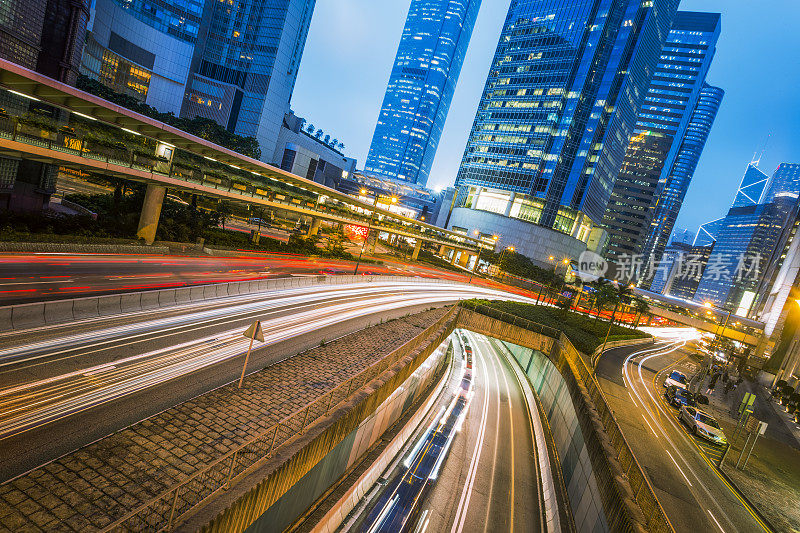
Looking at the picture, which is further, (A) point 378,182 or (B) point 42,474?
(A) point 378,182

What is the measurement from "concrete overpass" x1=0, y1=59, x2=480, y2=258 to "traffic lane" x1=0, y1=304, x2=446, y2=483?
16.7 meters

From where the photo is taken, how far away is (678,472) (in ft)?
52.2

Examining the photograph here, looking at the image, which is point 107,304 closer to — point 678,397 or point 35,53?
point 35,53

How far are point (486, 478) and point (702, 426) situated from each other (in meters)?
13.1

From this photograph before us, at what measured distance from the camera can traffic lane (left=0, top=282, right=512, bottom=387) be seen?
11.7 metres

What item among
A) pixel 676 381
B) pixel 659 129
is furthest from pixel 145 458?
pixel 659 129

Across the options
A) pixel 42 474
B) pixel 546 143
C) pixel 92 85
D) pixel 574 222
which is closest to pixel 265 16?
pixel 92 85

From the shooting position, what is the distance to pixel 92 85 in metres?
57.2

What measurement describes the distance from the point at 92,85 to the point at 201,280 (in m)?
55.8

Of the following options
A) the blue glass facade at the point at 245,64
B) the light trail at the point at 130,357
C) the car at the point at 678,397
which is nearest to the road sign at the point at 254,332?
the light trail at the point at 130,357

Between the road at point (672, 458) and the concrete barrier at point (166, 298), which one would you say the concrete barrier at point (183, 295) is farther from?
the road at point (672, 458)

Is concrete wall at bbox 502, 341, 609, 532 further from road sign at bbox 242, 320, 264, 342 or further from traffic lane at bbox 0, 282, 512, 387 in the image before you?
traffic lane at bbox 0, 282, 512, 387

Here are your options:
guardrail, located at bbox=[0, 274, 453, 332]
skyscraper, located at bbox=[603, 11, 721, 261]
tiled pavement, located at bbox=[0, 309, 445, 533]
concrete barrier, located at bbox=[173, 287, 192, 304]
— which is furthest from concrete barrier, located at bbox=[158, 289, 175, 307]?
skyscraper, located at bbox=[603, 11, 721, 261]

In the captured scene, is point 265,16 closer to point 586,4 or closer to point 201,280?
point 586,4
